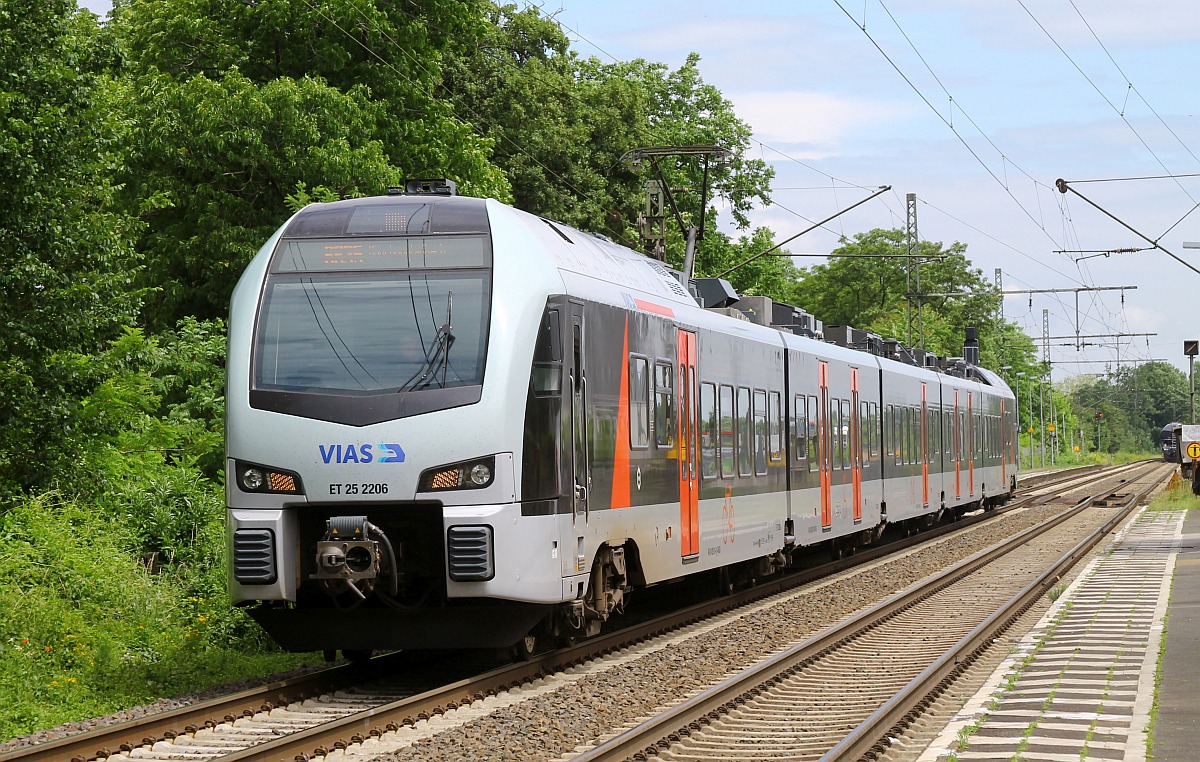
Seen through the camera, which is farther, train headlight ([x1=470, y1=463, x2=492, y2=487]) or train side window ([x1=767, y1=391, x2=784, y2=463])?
train side window ([x1=767, y1=391, x2=784, y2=463])

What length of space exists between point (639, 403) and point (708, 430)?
2519 mm

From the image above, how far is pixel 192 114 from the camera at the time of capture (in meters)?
29.1

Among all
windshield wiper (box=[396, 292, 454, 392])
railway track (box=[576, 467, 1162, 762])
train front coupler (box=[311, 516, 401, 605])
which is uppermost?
windshield wiper (box=[396, 292, 454, 392])

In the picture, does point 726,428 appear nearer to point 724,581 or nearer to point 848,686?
point 724,581

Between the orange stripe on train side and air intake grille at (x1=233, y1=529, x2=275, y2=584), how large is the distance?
3.12 m

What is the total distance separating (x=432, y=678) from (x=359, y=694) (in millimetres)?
1006

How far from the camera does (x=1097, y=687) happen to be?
10898mm

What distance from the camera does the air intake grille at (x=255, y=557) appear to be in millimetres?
10836

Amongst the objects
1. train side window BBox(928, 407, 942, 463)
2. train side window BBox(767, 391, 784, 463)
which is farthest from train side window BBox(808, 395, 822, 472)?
train side window BBox(928, 407, 942, 463)

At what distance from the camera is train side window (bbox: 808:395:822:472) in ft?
69.9

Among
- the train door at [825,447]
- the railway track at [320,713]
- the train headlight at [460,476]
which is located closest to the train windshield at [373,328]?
the train headlight at [460,476]

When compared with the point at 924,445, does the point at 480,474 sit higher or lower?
lower

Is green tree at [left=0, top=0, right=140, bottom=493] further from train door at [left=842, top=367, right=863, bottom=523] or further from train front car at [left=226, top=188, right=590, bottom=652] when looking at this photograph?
train door at [left=842, top=367, right=863, bottom=523]

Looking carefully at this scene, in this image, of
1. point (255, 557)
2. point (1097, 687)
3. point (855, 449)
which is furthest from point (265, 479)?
point (855, 449)
